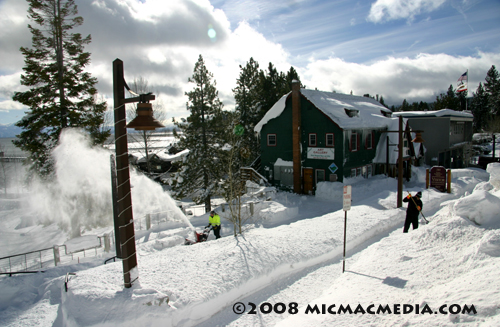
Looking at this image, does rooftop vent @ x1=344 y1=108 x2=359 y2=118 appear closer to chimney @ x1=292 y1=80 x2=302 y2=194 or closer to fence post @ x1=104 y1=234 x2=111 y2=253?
chimney @ x1=292 y1=80 x2=302 y2=194

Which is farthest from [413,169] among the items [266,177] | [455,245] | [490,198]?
[455,245]

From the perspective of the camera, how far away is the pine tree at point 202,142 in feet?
76.9

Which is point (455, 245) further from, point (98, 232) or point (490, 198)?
point (98, 232)

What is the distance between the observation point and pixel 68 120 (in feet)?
59.5


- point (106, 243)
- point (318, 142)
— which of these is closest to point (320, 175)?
point (318, 142)

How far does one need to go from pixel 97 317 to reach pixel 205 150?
17833 mm

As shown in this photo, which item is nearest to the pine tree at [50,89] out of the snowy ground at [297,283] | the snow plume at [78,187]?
the snow plume at [78,187]

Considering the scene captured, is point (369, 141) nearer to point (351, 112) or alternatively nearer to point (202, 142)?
point (351, 112)

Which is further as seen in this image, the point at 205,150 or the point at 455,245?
the point at 205,150

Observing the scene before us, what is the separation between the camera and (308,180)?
26453mm

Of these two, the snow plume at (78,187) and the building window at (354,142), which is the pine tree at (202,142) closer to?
the snow plume at (78,187)

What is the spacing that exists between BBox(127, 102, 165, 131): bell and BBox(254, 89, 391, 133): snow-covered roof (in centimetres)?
2018

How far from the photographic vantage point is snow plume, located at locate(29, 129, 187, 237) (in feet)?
57.2

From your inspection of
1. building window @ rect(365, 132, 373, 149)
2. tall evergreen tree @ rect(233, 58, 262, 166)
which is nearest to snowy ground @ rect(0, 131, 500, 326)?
building window @ rect(365, 132, 373, 149)
